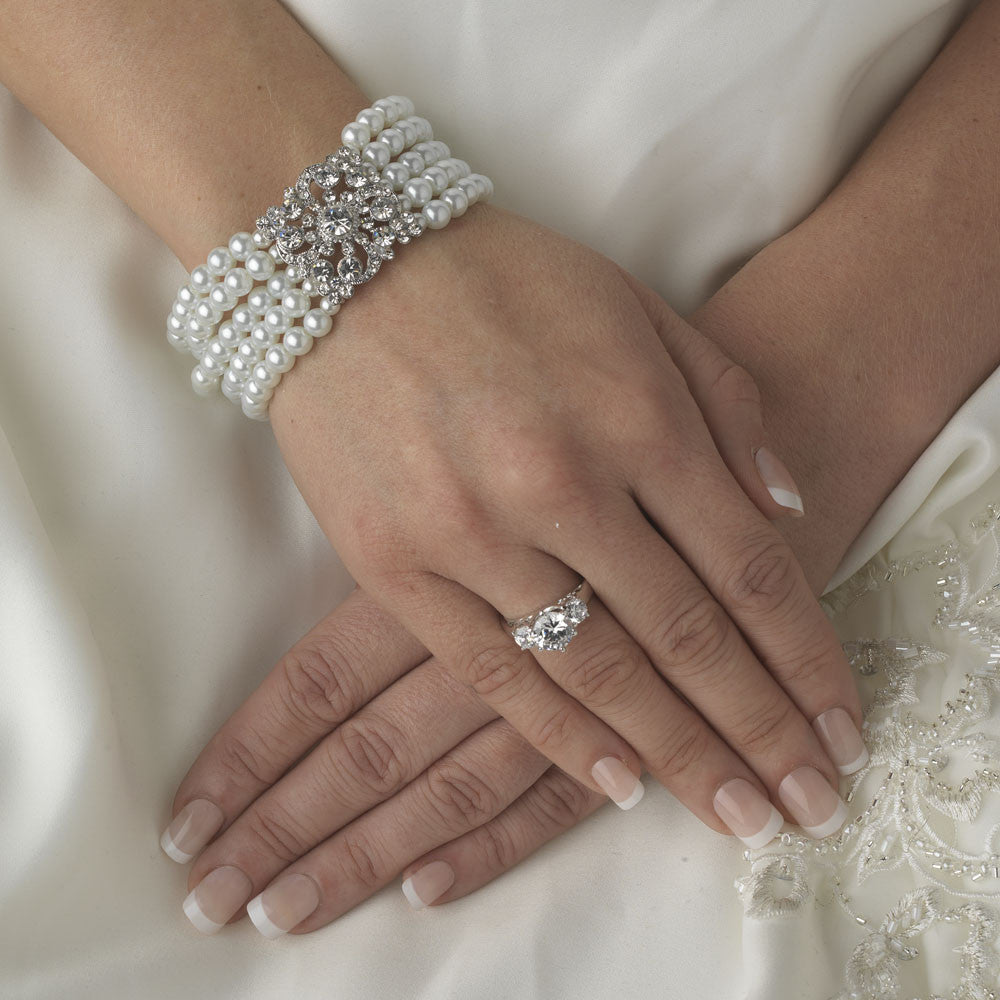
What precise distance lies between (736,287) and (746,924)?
0.64m

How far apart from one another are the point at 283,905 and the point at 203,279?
24.0 inches

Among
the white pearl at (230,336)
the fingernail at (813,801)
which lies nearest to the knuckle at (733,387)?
the fingernail at (813,801)

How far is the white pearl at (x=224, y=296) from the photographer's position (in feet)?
3.30

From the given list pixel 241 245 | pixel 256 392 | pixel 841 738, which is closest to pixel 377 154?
pixel 241 245

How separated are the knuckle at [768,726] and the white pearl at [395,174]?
598 mm

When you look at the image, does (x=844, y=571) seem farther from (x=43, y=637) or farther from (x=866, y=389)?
(x=43, y=637)

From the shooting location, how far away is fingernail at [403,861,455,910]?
1053 mm

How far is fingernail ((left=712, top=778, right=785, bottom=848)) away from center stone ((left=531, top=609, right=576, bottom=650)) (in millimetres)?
213

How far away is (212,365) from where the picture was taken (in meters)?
1.06

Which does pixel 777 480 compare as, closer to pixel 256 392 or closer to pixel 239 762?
pixel 256 392

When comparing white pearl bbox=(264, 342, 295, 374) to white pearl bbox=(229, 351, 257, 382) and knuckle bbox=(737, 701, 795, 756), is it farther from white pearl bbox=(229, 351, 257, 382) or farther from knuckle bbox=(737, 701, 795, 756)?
knuckle bbox=(737, 701, 795, 756)

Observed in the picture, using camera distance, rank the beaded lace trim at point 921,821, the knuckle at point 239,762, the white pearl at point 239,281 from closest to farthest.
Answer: the beaded lace trim at point 921,821 → the white pearl at point 239,281 → the knuckle at point 239,762

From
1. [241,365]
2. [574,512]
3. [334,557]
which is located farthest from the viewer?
[334,557]

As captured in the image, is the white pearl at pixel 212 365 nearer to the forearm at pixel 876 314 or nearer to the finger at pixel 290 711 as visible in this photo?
the finger at pixel 290 711
